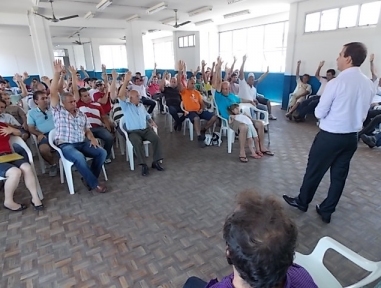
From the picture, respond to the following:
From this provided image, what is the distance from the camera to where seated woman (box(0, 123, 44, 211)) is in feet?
8.41

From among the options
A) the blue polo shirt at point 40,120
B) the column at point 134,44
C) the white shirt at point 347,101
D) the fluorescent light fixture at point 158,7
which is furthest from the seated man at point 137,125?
the column at point 134,44

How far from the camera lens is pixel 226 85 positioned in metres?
4.23

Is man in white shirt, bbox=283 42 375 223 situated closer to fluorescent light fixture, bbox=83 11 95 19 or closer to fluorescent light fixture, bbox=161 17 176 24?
fluorescent light fixture, bbox=83 11 95 19

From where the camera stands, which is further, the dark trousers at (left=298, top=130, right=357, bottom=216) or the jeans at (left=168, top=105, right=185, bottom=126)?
the jeans at (left=168, top=105, right=185, bottom=126)

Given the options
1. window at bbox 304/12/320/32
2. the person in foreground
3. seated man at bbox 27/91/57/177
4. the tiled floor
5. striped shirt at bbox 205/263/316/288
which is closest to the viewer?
the person in foreground

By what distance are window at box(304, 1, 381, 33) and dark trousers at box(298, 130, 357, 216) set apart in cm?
487

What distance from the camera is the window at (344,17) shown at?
215 inches

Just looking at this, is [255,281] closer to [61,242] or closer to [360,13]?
[61,242]

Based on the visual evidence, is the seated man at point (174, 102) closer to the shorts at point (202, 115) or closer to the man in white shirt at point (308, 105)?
the shorts at point (202, 115)

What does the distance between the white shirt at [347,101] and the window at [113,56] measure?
16230 mm

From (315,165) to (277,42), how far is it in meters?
7.46

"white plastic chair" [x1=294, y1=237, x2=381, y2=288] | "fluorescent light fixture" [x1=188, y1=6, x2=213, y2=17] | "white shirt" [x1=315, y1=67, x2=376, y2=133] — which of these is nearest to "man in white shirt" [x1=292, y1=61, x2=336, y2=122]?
"fluorescent light fixture" [x1=188, y1=6, x2=213, y2=17]

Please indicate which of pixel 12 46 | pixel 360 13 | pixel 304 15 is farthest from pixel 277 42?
pixel 12 46

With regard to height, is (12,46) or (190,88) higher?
(12,46)
